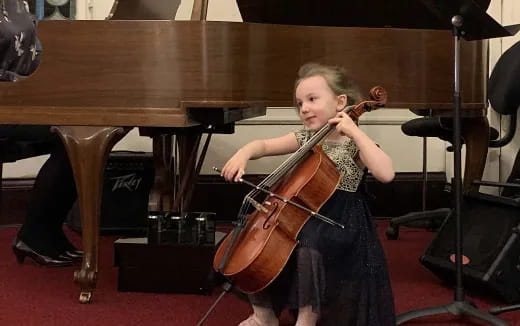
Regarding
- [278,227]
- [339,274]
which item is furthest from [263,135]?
[278,227]

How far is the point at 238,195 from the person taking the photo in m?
3.97

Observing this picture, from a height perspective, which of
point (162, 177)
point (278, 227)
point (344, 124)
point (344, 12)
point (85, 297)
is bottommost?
point (85, 297)

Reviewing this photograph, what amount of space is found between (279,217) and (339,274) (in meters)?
0.25

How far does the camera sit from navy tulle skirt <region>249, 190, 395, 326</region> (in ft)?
5.87

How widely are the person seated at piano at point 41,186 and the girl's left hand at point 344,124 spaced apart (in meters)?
1.36

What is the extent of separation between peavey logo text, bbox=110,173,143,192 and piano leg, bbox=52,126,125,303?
1272 millimetres

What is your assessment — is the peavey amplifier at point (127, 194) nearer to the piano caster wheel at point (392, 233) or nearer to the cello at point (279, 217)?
the piano caster wheel at point (392, 233)

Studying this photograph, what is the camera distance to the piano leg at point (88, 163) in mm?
2275

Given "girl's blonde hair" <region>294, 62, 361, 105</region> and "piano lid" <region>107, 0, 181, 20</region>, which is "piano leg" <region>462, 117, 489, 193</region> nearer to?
"girl's blonde hair" <region>294, 62, 361, 105</region>

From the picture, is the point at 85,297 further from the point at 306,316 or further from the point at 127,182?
the point at 127,182

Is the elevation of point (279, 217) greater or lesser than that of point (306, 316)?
greater

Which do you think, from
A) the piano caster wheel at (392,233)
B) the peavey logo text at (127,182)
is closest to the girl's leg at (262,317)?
the piano caster wheel at (392,233)

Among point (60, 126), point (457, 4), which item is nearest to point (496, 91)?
point (457, 4)

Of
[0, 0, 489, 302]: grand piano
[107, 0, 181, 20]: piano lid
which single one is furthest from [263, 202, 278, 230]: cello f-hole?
[107, 0, 181, 20]: piano lid
